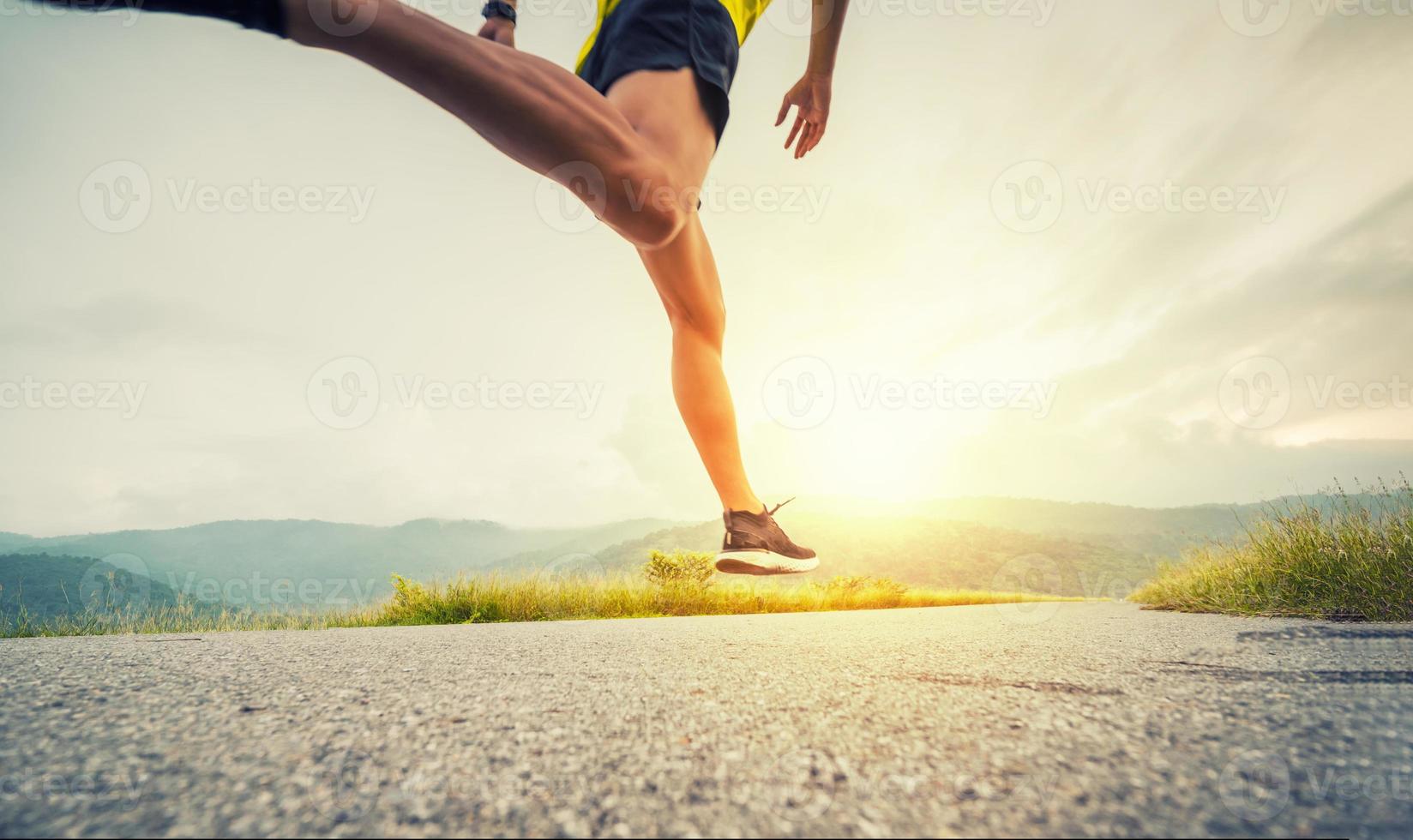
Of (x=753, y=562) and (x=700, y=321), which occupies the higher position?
(x=700, y=321)

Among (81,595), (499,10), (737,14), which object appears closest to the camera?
(499,10)

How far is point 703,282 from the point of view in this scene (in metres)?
2.12

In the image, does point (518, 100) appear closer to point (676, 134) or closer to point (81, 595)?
point (676, 134)

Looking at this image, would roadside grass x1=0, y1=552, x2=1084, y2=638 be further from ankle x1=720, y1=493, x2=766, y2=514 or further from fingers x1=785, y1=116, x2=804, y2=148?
fingers x1=785, y1=116, x2=804, y2=148

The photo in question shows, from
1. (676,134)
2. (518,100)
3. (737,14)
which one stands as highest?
(737,14)

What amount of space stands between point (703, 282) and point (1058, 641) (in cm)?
175

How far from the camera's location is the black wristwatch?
67.7 inches

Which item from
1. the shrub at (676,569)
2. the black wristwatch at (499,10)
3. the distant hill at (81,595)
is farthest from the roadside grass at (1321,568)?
the distant hill at (81,595)

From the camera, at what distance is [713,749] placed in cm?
86

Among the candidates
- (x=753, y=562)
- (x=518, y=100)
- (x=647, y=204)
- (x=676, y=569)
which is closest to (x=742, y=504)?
(x=753, y=562)

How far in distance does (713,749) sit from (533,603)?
4.70 metres

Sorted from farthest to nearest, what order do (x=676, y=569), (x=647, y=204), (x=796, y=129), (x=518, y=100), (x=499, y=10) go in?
1. (x=676, y=569)
2. (x=796, y=129)
3. (x=499, y=10)
4. (x=647, y=204)
5. (x=518, y=100)

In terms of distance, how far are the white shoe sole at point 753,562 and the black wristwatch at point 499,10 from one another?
5.98 ft

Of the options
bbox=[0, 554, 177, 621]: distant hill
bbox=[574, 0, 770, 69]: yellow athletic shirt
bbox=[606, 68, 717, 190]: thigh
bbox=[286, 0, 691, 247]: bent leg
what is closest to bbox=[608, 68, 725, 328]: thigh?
bbox=[606, 68, 717, 190]: thigh
